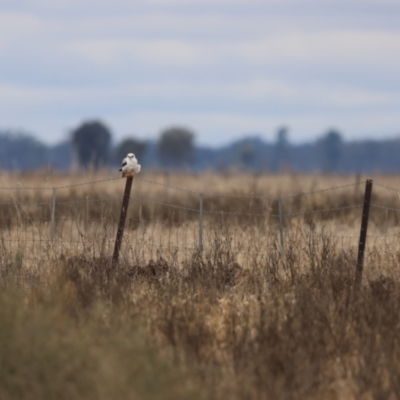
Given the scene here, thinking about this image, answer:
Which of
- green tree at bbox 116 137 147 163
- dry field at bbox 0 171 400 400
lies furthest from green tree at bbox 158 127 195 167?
dry field at bbox 0 171 400 400

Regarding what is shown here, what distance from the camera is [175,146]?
13012cm

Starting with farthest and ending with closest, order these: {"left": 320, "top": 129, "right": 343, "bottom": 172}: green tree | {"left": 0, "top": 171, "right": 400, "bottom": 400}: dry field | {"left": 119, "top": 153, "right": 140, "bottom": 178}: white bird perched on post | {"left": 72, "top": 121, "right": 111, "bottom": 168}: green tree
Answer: {"left": 320, "top": 129, "right": 343, "bottom": 172}: green tree → {"left": 72, "top": 121, "right": 111, "bottom": 168}: green tree → {"left": 119, "top": 153, "right": 140, "bottom": 178}: white bird perched on post → {"left": 0, "top": 171, "right": 400, "bottom": 400}: dry field

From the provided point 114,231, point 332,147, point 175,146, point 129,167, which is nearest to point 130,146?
point 175,146

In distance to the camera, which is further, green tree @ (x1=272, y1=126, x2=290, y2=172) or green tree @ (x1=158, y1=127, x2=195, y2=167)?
green tree @ (x1=272, y1=126, x2=290, y2=172)

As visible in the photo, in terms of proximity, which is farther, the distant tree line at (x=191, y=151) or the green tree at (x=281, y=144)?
the green tree at (x=281, y=144)

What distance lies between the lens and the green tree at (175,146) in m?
130

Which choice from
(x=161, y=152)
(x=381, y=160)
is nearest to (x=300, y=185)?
(x=161, y=152)

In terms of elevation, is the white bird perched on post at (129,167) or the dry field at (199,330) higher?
the white bird perched on post at (129,167)

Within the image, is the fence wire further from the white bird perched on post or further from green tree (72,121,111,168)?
green tree (72,121,111,168)

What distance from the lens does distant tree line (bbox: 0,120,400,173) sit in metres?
111

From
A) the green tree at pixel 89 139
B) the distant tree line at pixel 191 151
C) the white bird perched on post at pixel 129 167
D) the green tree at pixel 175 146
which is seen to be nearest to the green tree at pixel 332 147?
the distant tree line at pixel 191 151

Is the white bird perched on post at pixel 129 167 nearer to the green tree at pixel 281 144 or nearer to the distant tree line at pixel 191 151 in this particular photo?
the distant tree line at pixel 191 151

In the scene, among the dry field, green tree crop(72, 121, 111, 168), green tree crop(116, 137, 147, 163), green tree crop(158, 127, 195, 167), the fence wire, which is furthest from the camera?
green tree crop(158, 127, 195, 167)

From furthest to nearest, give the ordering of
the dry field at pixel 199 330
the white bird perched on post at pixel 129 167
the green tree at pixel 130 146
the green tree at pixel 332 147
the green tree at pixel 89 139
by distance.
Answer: the green tree at pixel 332 147 → the green tree at pixel 130 146 → the green tree at pixel 89 139 → the white bird perched on post at pixel 129 167 → the dry field at pixel 199 330
